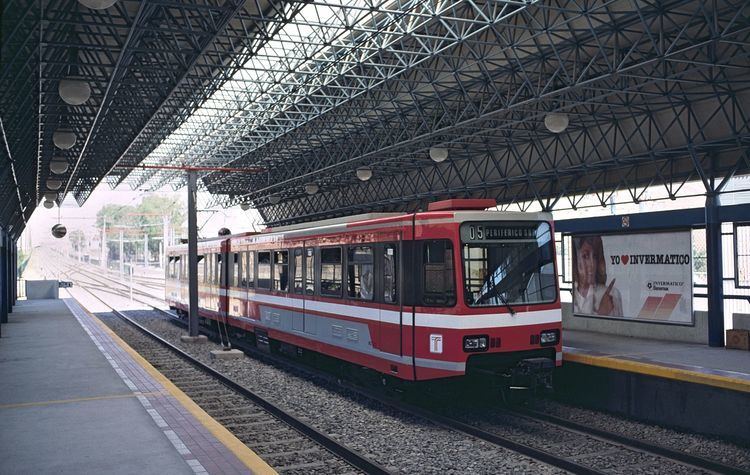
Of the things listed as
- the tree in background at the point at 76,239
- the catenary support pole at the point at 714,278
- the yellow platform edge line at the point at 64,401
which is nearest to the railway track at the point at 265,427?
the yellow platform edge line at the point at 64,401

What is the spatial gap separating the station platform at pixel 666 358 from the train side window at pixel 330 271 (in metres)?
4.10

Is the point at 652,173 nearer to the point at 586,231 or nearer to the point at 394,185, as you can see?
the point at 586,231

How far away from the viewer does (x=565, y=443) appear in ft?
30.6

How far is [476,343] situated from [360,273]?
8.30ft

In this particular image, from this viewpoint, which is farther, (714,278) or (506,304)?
(714,278)

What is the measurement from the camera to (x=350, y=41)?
18406 millimetres

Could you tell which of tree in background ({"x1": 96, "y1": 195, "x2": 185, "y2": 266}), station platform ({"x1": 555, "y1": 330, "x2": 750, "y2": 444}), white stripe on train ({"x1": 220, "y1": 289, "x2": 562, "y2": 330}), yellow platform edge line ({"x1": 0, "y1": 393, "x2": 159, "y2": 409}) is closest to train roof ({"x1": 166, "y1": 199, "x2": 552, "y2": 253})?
white stripe on train ({"x1": 220, "y1": 289, "x2": 562, "y2": 330})

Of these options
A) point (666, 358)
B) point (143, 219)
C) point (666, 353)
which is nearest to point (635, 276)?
point (666, 353)

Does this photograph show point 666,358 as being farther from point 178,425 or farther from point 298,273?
point 178,425

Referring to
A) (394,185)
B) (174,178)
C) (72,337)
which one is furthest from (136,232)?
(72,337)

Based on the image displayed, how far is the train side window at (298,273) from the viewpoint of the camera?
14086 mm

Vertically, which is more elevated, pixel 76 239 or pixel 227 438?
pixel 76 239

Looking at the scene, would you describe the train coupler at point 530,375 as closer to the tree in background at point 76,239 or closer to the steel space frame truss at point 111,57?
the steel space frame truss at point 111,57

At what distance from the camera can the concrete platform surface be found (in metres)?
10.6
